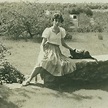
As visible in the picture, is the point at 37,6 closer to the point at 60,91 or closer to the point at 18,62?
the point at 18,62

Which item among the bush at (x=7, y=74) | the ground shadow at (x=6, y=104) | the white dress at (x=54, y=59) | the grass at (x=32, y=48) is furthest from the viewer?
the grass at (x=32, y=48)

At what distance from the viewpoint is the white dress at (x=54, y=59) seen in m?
8.02

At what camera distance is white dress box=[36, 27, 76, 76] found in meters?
8.02

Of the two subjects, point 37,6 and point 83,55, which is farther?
point 37,6

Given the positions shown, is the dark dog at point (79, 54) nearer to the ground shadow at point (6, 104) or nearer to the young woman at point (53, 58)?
the young woman at point (53, 58)

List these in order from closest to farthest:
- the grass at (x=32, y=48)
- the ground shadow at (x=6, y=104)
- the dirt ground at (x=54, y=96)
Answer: the ground shadow at (x=6, y=104), the dirt ground at (x=54, y=96), the grass at (x=32, y=48)

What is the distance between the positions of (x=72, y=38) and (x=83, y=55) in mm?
11611

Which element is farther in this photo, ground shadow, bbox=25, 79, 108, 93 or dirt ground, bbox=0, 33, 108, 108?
ground shadow, bbox=25, 79, 108, 93

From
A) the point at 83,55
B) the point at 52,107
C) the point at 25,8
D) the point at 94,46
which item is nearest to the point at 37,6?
the point at 25,8

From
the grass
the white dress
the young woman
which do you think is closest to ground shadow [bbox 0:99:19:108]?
the young woman

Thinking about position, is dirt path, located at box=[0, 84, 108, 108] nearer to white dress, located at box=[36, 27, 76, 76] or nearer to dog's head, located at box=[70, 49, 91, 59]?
white dress, located at box=[36, 27, 76, 76]

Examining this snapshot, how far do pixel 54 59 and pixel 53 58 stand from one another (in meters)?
0.04

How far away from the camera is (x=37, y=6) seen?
21.6 meters

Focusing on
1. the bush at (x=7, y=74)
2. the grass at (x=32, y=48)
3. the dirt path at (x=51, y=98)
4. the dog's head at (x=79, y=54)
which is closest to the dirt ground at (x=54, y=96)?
the dirt path at (x=51, y=98)
